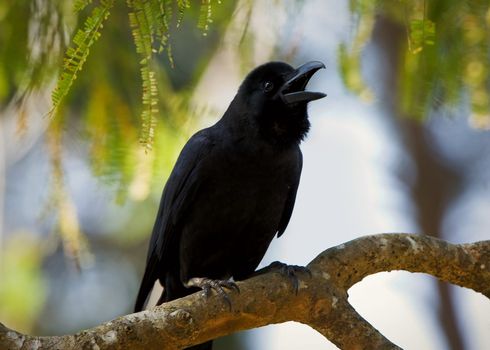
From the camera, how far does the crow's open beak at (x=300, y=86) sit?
4508 millimetres

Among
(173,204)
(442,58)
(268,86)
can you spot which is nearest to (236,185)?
(173,204)

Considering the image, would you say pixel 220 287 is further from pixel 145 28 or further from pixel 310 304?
pixel 145 28

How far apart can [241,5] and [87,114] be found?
1.01m

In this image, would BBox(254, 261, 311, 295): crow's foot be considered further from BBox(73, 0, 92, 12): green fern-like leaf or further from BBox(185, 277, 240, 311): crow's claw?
BBox(73, 0, 92, 12): green fern-like leaf

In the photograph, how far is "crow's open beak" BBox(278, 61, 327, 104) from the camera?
4.51 m

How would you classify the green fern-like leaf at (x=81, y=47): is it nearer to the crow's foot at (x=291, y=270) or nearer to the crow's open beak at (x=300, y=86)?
the crow's foot at (x=291, y=270)

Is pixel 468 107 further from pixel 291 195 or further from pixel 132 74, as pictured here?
pixel 132 74

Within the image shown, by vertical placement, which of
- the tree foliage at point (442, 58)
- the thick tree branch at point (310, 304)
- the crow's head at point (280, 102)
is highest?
the tree foliage at point (442, 58)

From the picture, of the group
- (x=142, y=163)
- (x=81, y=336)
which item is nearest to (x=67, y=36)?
(x=142, y=163)

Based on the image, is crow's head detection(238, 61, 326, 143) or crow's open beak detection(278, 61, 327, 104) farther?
crow's head detection(238, 61, 326, 143)

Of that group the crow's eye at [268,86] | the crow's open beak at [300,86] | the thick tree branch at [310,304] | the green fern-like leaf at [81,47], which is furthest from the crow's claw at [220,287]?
the crow's eye at [268,86]

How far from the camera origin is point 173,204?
4750 millimetres

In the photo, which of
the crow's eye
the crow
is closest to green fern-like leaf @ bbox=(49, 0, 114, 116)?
the crow

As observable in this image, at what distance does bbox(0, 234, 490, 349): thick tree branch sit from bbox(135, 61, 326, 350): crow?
0.74 m
